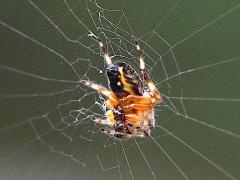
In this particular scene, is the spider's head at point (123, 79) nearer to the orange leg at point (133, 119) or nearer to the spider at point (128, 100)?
the spider at point (128, 100)

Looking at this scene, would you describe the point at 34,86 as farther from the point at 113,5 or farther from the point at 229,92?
the point at 229,92

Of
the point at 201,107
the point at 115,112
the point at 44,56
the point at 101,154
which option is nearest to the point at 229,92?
the point at 201,107

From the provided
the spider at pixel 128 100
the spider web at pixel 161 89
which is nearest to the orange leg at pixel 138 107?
the spider at pixel 128 100

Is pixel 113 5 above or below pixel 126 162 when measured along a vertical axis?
above

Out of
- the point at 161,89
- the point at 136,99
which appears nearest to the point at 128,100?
the point at 136,99

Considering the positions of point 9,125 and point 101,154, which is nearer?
point 101,154

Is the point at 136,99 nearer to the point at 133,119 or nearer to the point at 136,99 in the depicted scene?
the point at 136,99
